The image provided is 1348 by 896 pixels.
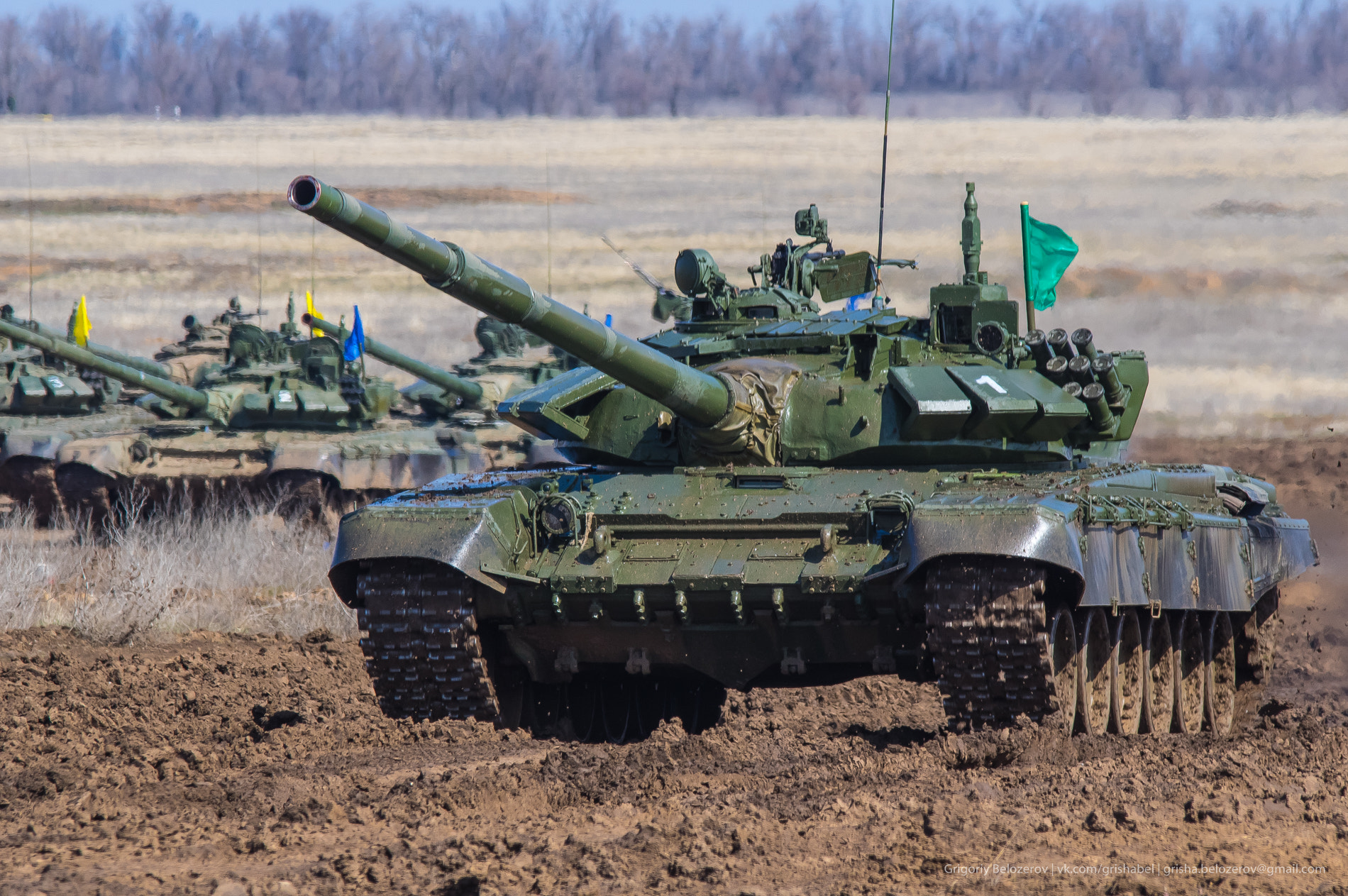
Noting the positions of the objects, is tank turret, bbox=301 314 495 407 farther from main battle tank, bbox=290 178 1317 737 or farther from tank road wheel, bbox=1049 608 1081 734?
tank road wheel, bbox=1049 608 1081 734

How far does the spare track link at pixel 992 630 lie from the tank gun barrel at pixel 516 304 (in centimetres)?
176

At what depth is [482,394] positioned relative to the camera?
24.2 metres

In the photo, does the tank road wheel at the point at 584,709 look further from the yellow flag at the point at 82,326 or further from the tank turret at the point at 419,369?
the yellow flag at the point at 82,326

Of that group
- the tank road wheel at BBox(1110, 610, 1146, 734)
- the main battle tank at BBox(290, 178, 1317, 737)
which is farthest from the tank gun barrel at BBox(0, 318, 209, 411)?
the tank road wheel at BBox(1110, 610, 1146, 734)

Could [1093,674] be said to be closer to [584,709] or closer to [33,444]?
[584,709]

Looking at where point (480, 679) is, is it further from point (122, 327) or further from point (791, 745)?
point (122, 327)

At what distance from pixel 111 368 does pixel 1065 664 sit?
51.2 ft

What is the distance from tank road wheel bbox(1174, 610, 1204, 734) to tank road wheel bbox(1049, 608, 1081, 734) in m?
2.23

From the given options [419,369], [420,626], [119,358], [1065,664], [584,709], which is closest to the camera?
[420,626]

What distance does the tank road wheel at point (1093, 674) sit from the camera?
10.6m

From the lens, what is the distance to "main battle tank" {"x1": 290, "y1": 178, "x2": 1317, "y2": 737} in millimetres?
9430

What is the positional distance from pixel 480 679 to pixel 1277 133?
24368mm

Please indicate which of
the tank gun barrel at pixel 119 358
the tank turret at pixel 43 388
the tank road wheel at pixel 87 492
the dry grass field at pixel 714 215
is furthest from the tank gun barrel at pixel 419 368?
the tank turret at pixel 43 388

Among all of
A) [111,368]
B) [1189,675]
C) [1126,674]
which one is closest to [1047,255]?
[1189,675]
